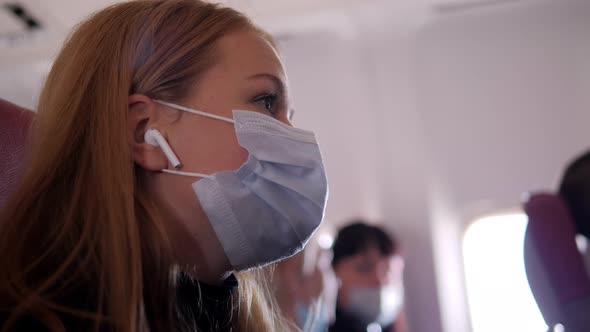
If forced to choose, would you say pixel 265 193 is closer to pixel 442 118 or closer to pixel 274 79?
pixel 274 79

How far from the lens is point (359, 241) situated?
4133 mm

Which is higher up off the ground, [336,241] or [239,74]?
[239,74]

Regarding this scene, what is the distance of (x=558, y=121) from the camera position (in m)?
4.48

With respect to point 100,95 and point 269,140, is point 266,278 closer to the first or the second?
point 269,140

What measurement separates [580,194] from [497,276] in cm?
285

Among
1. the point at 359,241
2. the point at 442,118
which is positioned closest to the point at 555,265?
the point at 359,241

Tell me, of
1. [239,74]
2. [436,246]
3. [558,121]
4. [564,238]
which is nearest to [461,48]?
[558,121]

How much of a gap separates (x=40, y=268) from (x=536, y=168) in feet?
13.0

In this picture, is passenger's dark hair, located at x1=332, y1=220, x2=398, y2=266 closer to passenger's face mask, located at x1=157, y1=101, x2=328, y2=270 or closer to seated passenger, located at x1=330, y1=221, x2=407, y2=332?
seated passenger, located at x1=330, y1=221, x2=407, y2=332

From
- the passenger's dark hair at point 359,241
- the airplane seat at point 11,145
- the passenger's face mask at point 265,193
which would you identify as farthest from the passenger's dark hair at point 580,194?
the passenger's dark hair at point 359,241

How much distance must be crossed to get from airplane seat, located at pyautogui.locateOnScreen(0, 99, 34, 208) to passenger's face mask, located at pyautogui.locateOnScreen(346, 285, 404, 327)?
2.72m

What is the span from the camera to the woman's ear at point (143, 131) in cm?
129

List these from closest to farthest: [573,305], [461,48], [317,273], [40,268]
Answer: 1. [40,268]
2. [573,305]
3. [317,273]
4. [461,48]

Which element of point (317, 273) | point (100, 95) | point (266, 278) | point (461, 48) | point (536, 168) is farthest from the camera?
point (461, 48)
